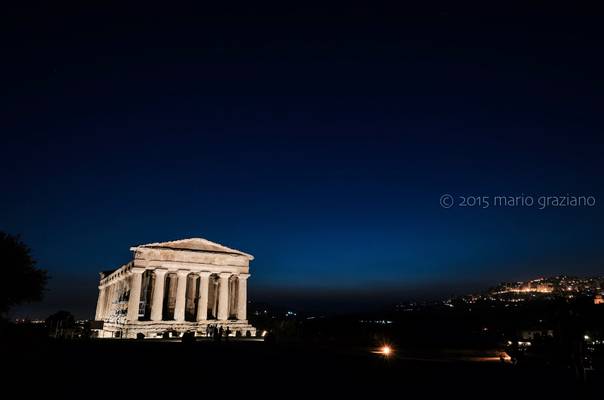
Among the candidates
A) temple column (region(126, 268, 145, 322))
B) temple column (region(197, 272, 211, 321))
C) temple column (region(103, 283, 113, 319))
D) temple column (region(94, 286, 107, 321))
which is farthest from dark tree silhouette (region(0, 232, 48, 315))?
temple column (region(94, 286, 107, 321))

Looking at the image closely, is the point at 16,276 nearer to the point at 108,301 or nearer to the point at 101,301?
the point at 108,301

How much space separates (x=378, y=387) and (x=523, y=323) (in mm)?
58211

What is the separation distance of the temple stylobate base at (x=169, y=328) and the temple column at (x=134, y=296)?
77 centimetres

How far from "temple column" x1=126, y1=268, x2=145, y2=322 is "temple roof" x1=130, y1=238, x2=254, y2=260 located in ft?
9.77

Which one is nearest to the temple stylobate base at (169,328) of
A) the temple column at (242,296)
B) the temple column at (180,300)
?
the temple column at (180,300)

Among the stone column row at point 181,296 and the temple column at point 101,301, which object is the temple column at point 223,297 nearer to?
the stone column row at point 181,296

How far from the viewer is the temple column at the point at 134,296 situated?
48406 mm

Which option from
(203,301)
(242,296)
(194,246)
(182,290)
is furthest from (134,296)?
(242,296)

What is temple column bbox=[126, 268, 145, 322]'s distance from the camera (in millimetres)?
48406

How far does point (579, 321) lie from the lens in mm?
13312

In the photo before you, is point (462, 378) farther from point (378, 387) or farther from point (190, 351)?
point (190, 351)

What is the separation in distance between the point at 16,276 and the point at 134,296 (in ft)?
39.3

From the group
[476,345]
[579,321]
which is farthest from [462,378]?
[476,345]

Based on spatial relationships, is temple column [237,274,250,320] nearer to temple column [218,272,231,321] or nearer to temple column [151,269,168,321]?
temple column [218,272,231,321]
